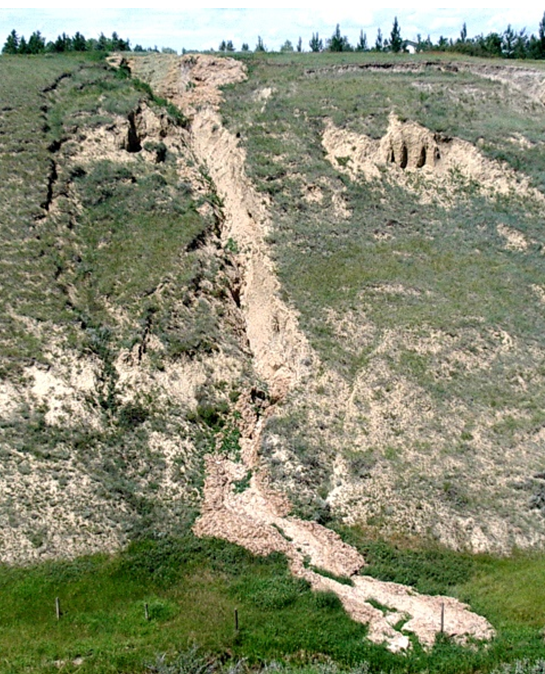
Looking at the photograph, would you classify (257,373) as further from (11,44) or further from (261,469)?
(11,44)

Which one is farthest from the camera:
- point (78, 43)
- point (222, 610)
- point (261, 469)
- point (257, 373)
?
point (78, 43)

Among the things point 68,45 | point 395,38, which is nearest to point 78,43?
point 68,45

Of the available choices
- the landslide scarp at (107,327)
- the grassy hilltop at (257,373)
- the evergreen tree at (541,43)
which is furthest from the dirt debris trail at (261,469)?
the evergreen tree at (541,43)

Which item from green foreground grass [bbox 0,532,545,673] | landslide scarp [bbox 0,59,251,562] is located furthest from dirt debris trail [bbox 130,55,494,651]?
landslide scarp [bbox 0,59,251,562]

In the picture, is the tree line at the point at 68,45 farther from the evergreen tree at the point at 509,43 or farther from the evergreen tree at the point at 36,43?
the evergreen tree at the point at 509,43

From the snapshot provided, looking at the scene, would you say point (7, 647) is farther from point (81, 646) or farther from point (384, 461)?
point (384, 461)

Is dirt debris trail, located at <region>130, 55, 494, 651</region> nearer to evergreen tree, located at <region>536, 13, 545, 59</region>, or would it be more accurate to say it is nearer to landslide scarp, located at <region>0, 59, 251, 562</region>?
landslide scarp, located at <region>0, 59, 251, 562</region>
